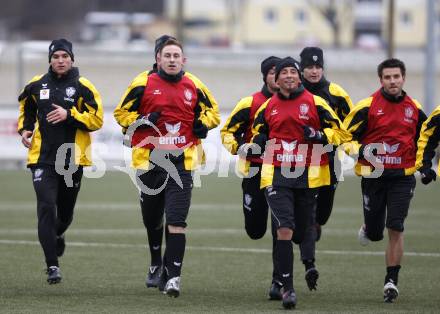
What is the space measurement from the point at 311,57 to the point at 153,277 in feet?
8.44

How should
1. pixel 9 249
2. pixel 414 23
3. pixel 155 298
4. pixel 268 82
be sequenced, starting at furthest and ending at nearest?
1. pixel 414 23
2. pixel 9 249
3. pixel 268 82
4. pixel 155 298

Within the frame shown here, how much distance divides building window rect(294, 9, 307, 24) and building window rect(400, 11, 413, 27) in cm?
788

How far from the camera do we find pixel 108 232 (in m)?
15.6

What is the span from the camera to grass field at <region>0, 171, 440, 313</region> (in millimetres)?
10094

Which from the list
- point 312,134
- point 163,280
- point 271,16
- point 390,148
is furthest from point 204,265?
point 271,16

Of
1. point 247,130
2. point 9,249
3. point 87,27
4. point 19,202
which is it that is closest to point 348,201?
point 19,202

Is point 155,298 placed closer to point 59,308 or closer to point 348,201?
point 59,308

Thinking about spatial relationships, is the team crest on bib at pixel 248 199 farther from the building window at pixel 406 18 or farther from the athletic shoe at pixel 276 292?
the building window at pixel 406 18

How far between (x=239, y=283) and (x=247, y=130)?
1.44 m

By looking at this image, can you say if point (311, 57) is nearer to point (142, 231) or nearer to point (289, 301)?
point (289, 301)

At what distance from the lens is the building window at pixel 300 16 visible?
94.0m

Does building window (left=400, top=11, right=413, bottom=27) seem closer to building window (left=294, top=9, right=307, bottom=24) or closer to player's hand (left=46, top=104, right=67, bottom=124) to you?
building window (left=294, top=9, right=307, bottom=24)

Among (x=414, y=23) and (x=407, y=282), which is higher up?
(x=414, y=23)

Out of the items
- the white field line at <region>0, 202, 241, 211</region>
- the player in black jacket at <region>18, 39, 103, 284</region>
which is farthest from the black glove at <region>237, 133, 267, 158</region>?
the white field line at <region>0, 202, 241, 211</region>
